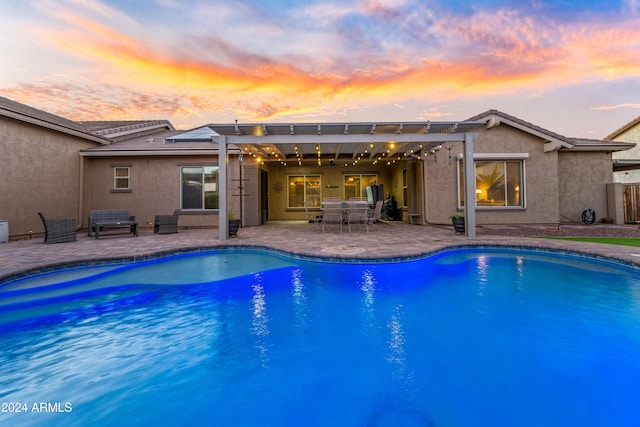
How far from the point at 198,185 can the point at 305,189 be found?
236 inches

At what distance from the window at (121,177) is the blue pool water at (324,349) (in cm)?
761

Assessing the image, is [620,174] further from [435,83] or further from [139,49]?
[139,49]

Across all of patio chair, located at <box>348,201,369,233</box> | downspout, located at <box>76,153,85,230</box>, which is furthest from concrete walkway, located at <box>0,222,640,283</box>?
downspout, located at <box>76,153,85,230</box>

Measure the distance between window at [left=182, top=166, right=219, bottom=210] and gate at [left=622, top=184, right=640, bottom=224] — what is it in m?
17.6

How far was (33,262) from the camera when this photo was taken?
5266mm

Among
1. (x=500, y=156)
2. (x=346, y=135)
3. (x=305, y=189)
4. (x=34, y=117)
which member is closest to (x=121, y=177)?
(x=34, y=117)

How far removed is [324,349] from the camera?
9.16 ft

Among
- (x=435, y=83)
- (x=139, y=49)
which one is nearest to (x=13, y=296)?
(x=139, y=49)

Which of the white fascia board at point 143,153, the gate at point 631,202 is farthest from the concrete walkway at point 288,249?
the gate at point 631,202

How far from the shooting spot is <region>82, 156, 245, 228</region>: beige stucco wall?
448 inches

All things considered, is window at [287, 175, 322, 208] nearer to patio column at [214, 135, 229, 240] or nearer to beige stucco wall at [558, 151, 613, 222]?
patio column at [214, 135, 229, 240]

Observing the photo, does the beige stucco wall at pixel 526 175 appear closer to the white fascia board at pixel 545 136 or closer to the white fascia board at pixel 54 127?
the white fascia board at pixel 545 136

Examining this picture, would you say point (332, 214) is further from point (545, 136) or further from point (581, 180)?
point (581, 180)

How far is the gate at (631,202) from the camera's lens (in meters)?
11.8
